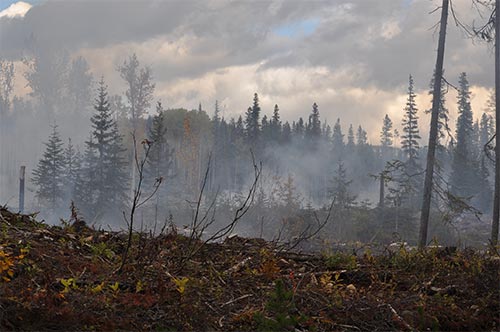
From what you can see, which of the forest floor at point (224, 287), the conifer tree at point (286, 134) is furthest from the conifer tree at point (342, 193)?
the forest floor at point (224, 287)

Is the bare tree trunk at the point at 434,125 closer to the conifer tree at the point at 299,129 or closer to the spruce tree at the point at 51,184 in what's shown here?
the spruce tree at the point at 51,184

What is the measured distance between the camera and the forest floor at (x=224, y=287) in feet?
15.0

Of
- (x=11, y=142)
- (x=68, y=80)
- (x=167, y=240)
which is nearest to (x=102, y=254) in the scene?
(x=167, y=240)

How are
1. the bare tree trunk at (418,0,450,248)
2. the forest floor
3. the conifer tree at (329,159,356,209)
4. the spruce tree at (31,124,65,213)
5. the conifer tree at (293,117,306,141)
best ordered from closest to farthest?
1. the forest floor
2. the bare tree trunk at (418,0,450,248)
3. the conifer tree at (329,159,356,209)
4. the spruce tree at (31,124,65,213)
5. the conifer tree at (293,117,306,141)

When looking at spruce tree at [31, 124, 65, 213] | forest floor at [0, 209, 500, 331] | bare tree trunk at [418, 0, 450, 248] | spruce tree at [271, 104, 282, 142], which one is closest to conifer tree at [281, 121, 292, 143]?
spruce tree at [271, 104, 282, 142]

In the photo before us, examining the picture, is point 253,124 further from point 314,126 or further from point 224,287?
point 224,287

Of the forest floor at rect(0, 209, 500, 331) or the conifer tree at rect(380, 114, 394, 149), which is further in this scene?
the conifer tree at rect(380, 114, 394, 149)

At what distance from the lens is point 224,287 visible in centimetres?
564

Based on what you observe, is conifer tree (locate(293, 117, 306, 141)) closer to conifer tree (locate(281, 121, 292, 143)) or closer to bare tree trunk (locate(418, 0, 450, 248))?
conifer tree (locate(281, 121, 292, 143))

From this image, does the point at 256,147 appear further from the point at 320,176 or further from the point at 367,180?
the point at 367,180

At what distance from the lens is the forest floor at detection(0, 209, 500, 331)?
15.0 ft

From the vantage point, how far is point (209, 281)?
18.5ft

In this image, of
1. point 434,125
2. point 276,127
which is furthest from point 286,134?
point 434,125

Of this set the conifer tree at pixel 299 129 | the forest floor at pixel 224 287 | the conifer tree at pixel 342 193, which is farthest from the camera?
the conifer tree at pixel 299 129
